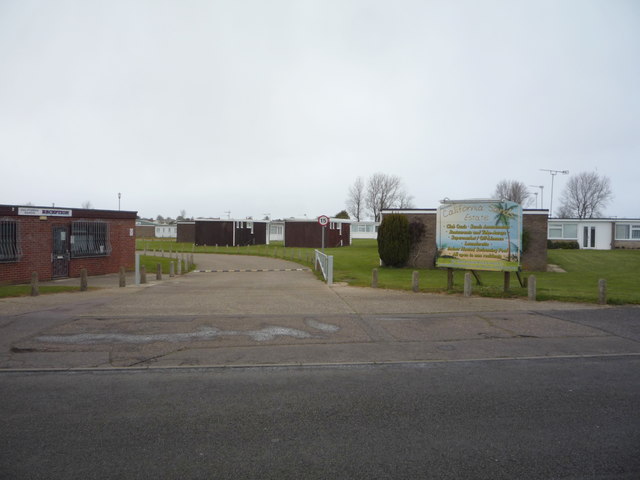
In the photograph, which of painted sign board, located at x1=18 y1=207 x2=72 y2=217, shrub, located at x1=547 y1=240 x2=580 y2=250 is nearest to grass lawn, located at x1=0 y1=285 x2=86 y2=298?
painted sign board, located at x1=18 y1=207 x2=72 y2=217

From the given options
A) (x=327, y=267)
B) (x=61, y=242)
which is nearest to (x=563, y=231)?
(x=327, y=267)

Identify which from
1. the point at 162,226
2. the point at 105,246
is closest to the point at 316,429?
the point at 105,246

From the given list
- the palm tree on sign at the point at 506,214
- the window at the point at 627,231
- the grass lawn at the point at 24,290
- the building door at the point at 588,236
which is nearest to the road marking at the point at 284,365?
the palm tree on sign at the point at 506,214

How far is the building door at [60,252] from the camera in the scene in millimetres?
19453

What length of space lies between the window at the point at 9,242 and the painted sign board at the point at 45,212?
533 mm

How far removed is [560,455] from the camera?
14.0 feet

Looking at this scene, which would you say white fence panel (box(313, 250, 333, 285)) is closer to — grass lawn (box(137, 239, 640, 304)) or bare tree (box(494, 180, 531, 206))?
grass lawn (box(137, 239, 640, 304))

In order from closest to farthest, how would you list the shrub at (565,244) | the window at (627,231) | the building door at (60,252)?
1. the building door at (60,252)
2. the shrub at (565,244)
3. the window at (627,231)

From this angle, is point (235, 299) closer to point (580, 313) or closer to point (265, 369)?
point (265, 369)

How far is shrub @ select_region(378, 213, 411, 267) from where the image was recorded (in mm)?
25078

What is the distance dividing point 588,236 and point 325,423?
4511 centimetres

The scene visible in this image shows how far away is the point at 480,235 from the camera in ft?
51.4

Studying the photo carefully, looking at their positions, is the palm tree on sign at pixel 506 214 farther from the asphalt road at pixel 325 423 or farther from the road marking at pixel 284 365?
the asphalt road at pixel 325 423

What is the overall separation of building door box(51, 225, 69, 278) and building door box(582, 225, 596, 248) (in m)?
41.0
